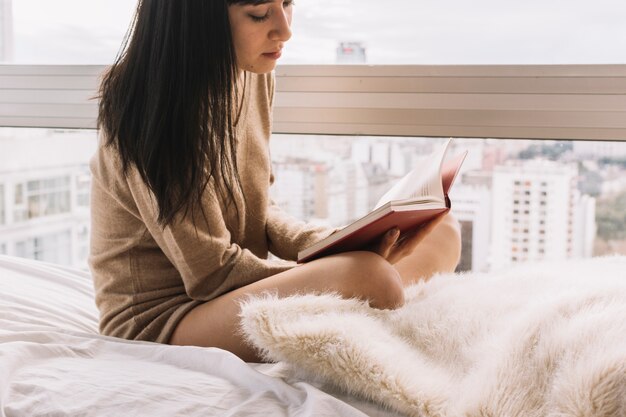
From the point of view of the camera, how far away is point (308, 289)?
3.53ft

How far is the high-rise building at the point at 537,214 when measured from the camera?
174cm

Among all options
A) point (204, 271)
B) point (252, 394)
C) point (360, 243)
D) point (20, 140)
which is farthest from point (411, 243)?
point (20, 140)

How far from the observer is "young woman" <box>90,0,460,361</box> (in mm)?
1104

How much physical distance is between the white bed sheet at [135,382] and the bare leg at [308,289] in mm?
94

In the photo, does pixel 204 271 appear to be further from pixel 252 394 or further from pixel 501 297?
pixel 501 297

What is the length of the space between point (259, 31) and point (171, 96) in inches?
7.6

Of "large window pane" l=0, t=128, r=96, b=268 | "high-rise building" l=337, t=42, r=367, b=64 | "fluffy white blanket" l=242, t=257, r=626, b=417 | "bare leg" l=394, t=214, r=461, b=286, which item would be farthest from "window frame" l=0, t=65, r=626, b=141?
"large window pane" l=0, t=128, r=96, b=268

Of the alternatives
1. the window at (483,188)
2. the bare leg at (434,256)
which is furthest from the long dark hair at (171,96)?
the window at (483,188)

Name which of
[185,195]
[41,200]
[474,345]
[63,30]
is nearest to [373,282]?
[474,345]

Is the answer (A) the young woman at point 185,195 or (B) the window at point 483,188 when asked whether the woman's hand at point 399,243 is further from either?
(B) the window at point 483,188

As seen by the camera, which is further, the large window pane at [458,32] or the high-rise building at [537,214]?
the high-rise building at [537,214]

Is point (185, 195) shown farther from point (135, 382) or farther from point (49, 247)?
point (49, 247)

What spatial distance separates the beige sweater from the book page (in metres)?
0.23

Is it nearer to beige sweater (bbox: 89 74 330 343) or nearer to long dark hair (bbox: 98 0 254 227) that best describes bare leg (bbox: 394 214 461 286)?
beige sweater (bbox: 89 74 330 343)
